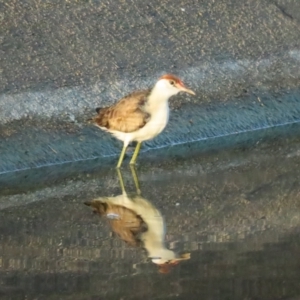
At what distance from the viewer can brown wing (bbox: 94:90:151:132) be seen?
898 centimetres

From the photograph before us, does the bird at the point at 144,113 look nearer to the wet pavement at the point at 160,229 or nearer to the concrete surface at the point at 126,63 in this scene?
the wet pavement at the point at 160,229

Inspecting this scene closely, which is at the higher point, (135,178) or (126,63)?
(126,63)

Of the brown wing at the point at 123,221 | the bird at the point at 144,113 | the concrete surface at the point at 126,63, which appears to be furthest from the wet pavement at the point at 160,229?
the concrete surface at the point at 126,63

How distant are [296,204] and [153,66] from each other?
3.01 m

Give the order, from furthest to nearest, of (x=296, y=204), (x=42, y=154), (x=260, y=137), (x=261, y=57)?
(x=261, y=57) → (x=260, y=137) → (x=42, y=154) → (x=296, y=204)

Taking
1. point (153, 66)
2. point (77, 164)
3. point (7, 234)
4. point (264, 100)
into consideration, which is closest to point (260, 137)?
point (264, 100)

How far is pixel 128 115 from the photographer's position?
904 cm

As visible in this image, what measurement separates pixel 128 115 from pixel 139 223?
6.10 feet

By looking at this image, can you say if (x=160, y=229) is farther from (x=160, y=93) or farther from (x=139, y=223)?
(x=160, y=93)

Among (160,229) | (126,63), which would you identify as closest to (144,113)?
(126,63)

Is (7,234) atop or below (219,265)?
atop

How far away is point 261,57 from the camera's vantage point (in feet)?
35.8

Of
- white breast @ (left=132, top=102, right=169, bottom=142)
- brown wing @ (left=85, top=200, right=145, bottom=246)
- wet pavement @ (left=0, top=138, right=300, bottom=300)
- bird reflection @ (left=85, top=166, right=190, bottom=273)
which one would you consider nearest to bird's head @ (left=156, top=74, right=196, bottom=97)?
white breast @ (left=132, top=102, right=169, bottom=142)

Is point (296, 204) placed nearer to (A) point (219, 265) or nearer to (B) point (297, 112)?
(A) point (219, 265)
